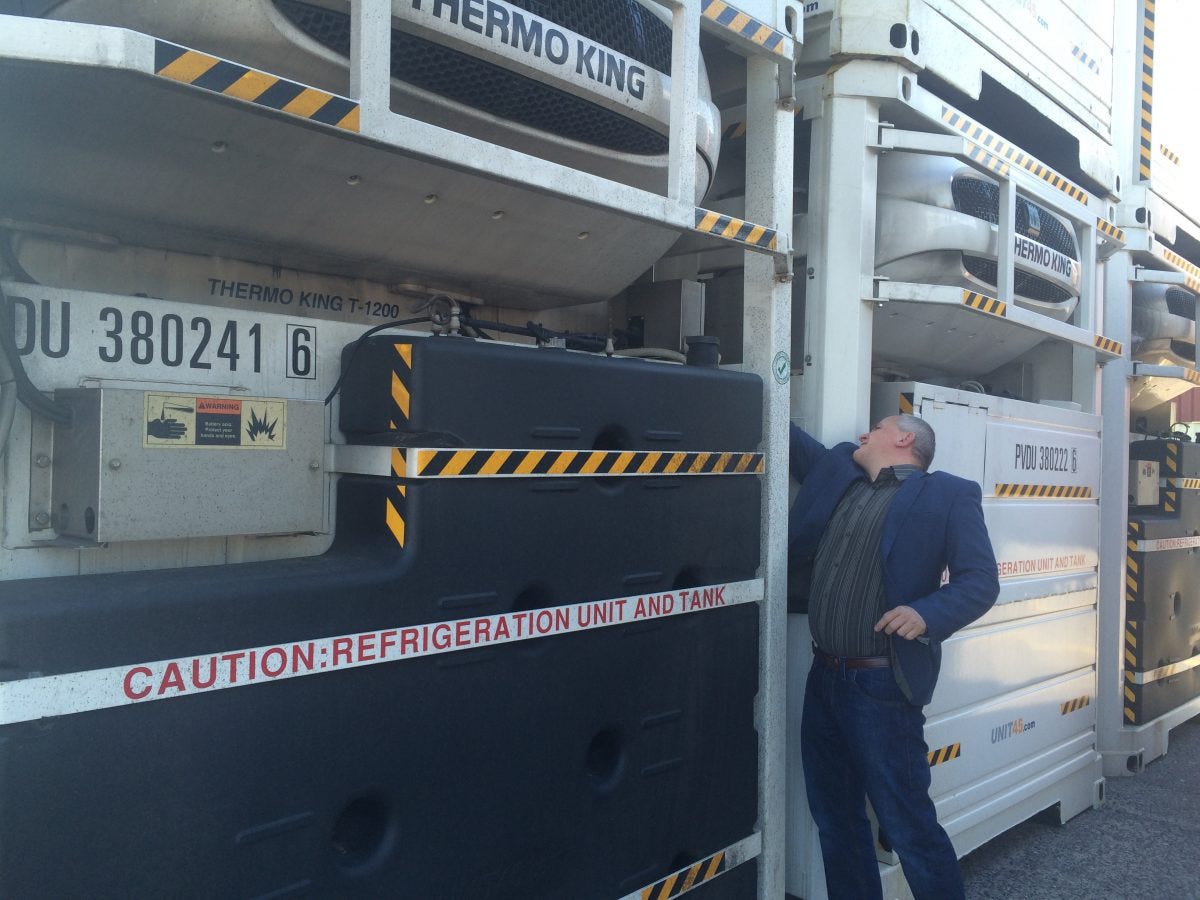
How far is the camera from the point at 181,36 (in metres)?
1.94

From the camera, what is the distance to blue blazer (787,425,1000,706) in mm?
3113

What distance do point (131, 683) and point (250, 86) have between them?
0.98m

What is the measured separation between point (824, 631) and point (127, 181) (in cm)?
227

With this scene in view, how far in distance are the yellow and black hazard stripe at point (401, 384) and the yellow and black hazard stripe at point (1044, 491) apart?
2740 mm

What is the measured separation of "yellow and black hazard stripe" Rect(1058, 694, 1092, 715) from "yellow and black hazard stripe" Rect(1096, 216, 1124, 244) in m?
2.16

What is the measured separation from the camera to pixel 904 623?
3.04 metres

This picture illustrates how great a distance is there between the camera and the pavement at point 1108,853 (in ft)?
13.3

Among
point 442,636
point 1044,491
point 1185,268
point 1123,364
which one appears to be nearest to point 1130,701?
point 1123,364

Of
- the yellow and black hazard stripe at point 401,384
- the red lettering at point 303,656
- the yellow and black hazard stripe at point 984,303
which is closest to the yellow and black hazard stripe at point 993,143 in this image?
the yellow and black hazard stripe at point 984,303

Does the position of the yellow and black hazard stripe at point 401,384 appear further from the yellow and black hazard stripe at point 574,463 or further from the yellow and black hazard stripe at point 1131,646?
the yellow and black hazard stripe at point 1131,646

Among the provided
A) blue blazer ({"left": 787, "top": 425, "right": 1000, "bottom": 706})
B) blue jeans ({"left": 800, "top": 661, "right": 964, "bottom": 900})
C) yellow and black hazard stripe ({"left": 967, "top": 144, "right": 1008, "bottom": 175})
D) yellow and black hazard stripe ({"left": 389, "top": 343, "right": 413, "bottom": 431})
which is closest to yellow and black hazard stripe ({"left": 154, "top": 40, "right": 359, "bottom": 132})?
yellow and black hazard stripe ({"left": 389, "top": 343, "right": 413, "bottom": 431})

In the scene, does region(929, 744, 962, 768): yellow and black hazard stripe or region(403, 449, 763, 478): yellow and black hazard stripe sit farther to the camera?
region(929, 744, 962, 768): yellow and black hazard stripe

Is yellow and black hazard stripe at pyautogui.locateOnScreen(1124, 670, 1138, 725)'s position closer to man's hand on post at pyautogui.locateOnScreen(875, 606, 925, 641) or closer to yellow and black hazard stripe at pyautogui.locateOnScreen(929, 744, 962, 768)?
yellow and black hazard stripe at pyautogui.locateOnScreen(929, 744, 962, 768)


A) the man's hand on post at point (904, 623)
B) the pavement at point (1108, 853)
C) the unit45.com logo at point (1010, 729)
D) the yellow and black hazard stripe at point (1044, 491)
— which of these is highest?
the yellow and black hazard stripe at point (1044, 491)
